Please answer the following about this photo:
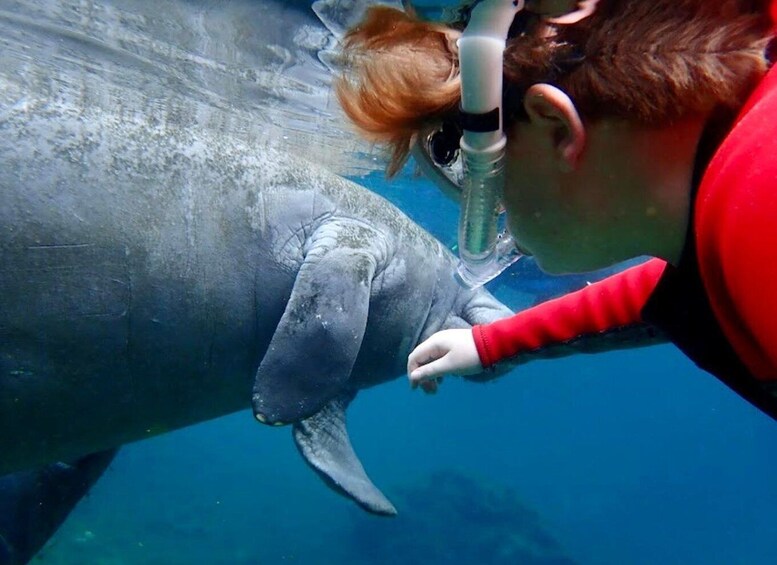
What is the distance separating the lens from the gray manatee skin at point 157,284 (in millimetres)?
3064

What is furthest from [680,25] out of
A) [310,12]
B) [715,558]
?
[715,558]

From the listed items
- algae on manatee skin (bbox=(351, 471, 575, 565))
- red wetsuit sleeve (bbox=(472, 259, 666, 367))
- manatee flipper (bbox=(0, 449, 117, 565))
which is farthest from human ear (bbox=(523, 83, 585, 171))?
algae on manatee skin (bbox=(351, 471, 575, 565))

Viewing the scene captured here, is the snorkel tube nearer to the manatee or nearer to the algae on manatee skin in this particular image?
the manatee

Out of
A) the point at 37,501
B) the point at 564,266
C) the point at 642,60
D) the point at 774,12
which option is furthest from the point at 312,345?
the point at 37,501

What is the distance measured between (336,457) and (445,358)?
5.21 ft

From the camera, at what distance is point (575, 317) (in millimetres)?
2359

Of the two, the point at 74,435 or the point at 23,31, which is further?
the point at 23,31

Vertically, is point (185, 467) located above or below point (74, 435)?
below

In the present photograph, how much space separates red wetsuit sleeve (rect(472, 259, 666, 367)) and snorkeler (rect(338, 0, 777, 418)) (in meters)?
0.47

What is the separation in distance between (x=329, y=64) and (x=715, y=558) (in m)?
43.9

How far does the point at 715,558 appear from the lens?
39156 mm

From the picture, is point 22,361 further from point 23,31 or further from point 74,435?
point 23,31

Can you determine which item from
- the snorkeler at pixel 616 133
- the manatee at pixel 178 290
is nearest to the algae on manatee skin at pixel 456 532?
the manatee at pixel 178 290

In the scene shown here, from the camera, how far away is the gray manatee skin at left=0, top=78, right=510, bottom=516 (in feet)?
10.1
